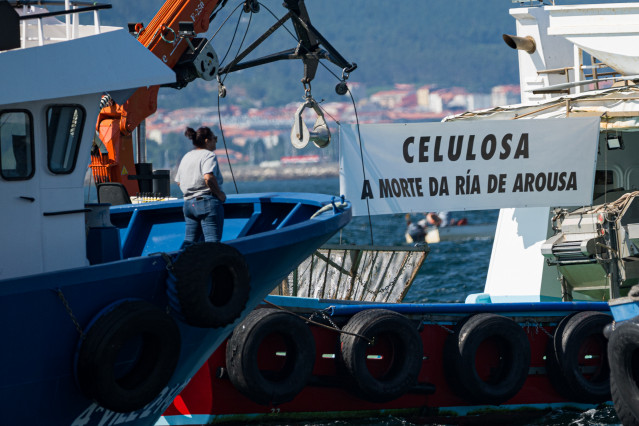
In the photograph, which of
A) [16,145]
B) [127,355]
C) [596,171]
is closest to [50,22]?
[16,145]

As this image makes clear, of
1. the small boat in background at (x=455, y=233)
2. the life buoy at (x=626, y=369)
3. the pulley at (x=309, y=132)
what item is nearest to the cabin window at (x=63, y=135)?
the pulley at (x=309, y=132)

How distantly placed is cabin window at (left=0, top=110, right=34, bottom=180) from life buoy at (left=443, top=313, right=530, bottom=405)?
6047 mm

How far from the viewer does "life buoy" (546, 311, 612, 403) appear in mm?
12594

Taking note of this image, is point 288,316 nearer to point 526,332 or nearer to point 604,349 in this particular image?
point 526,332

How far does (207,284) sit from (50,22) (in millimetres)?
5392

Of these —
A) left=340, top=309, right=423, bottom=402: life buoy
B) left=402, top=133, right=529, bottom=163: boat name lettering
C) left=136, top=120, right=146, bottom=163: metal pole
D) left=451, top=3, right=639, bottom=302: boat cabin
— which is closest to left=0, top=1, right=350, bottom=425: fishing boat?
left=340, top=309, right=423, bottom=402: life buoy

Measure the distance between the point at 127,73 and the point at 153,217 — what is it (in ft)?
13.2

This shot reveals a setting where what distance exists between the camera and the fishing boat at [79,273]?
7.80 meters

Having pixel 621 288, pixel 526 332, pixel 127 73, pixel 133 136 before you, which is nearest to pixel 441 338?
pixel 526 332

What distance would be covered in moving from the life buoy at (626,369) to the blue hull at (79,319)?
3.16 meters

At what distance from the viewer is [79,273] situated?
7918 mm

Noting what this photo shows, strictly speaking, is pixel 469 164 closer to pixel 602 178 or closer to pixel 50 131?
pixel 602 178

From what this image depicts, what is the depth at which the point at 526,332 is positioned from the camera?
41.6ft

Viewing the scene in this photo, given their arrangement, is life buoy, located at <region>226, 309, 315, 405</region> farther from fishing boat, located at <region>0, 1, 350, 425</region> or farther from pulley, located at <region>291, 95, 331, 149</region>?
pulley, located at <region>291, 95, 331, 149</region>
